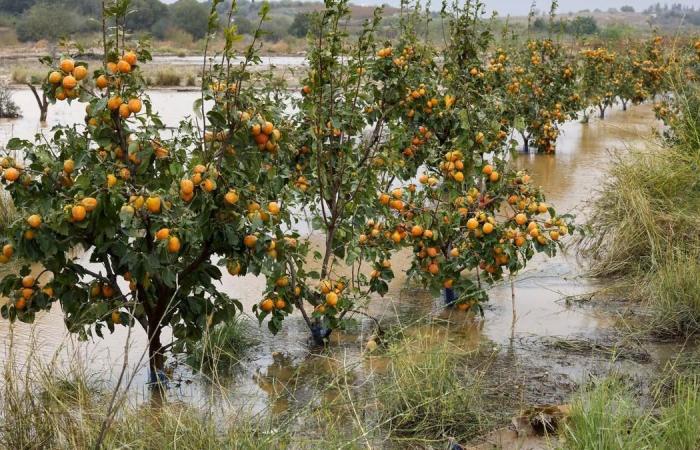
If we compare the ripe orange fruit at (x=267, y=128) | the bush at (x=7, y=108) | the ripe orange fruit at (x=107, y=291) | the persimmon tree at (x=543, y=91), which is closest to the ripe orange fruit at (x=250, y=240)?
the ripe orange fruit at (x=267, y=128)

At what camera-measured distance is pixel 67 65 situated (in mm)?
3770

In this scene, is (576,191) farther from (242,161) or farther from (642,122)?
(642,122)

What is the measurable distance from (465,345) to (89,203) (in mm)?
2280

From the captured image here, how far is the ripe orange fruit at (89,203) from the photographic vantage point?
Result: 12.1 ft

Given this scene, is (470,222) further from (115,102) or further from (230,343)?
(115,102)

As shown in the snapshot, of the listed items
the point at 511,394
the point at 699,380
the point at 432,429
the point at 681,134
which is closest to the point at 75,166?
the point at 432,429

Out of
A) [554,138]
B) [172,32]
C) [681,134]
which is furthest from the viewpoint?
[172,32]

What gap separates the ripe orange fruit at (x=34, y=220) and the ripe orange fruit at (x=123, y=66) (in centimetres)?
69

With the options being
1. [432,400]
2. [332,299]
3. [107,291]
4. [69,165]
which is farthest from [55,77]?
[432,400]

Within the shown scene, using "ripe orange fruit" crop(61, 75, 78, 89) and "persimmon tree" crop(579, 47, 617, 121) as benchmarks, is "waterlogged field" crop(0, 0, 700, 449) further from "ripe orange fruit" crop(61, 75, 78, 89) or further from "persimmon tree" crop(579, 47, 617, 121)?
"persimmon tree" crop(579, 47, 617, 121)

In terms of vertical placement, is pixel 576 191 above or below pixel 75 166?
below

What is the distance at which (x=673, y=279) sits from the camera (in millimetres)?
5309

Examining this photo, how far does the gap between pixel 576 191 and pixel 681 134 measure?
96.4 inches

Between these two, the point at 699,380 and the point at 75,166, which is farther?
the point at 699,380
